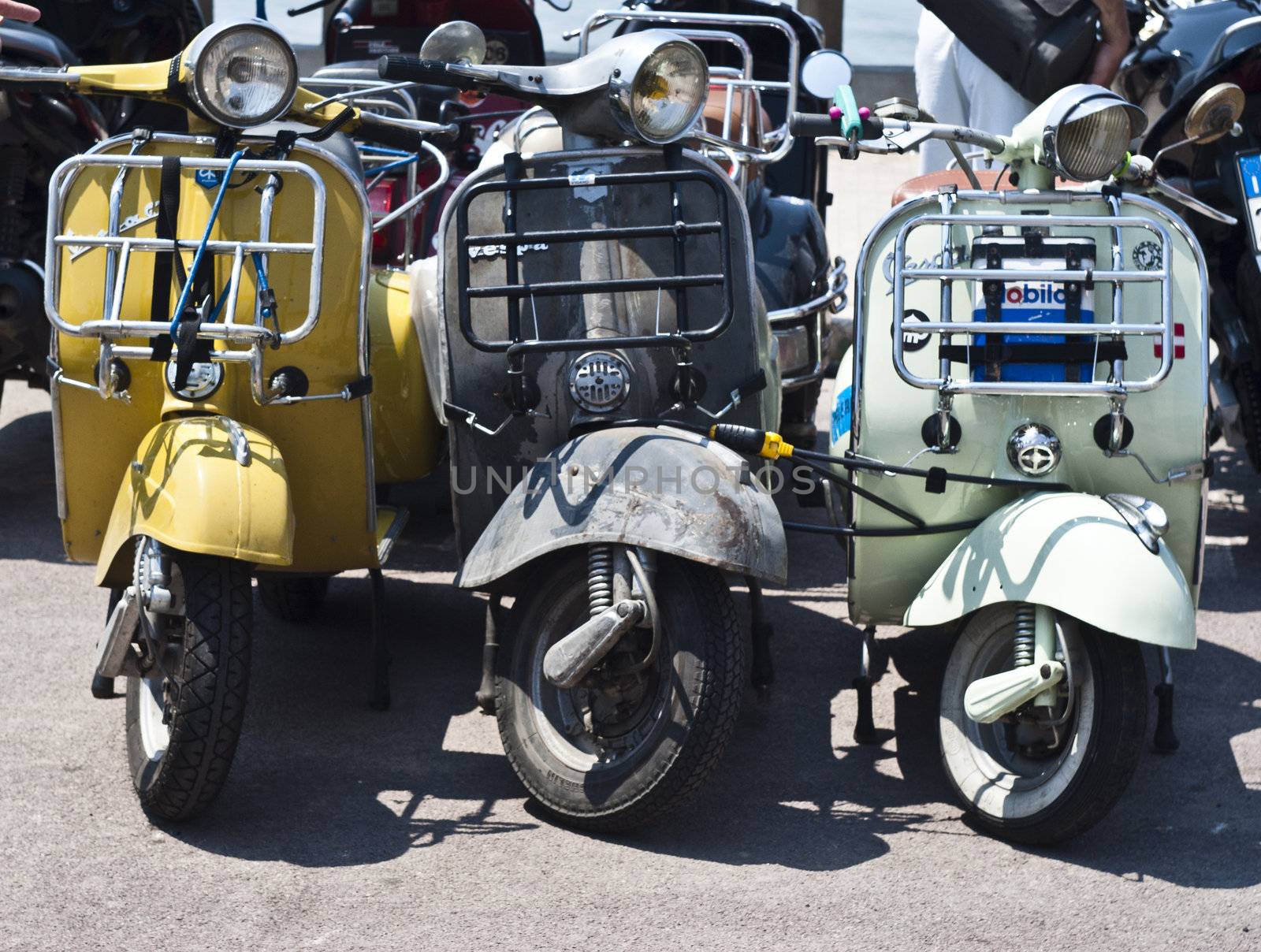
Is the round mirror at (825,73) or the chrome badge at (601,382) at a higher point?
the round mirror at (825,73)

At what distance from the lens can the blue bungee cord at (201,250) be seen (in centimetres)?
352

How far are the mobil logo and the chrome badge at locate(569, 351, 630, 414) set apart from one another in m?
0.87

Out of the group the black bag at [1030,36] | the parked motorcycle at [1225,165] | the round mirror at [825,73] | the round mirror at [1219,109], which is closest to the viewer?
the round mirror at [825,73]

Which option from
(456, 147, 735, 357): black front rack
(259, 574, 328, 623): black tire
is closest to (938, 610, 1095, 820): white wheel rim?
(456, 147, 735, 357): black front rack

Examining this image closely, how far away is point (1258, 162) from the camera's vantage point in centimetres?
493

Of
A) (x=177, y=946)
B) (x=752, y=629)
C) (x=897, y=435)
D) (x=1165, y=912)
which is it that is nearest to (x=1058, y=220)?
(x=897, y=435)

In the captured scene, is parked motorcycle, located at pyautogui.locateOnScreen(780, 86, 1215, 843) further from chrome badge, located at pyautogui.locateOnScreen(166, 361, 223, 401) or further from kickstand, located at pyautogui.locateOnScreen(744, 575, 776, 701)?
chrome badge, located at pyautogui.locateOnScreen(166, 361, 223, 401)

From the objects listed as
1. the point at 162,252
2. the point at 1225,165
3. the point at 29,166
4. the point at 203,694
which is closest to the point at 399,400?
the point at 162,252

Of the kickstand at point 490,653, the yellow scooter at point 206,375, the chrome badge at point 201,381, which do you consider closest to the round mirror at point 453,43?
the yellow scooter at point 206,375

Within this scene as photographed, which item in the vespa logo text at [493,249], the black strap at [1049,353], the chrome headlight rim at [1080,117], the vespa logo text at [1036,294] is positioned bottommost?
the black strap at [1049,353]

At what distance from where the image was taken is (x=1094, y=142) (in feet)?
11.8

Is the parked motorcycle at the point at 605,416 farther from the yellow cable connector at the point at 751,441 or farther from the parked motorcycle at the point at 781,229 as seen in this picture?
the parked motorcycle at the point at 781,229

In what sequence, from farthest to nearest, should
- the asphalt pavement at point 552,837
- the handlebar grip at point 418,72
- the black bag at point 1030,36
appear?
the black bag at point 1030,36
the handlebar grip at point 418,72
the asphalt pavement at point 552,837

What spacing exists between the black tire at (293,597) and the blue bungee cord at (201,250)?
3.37 feet
